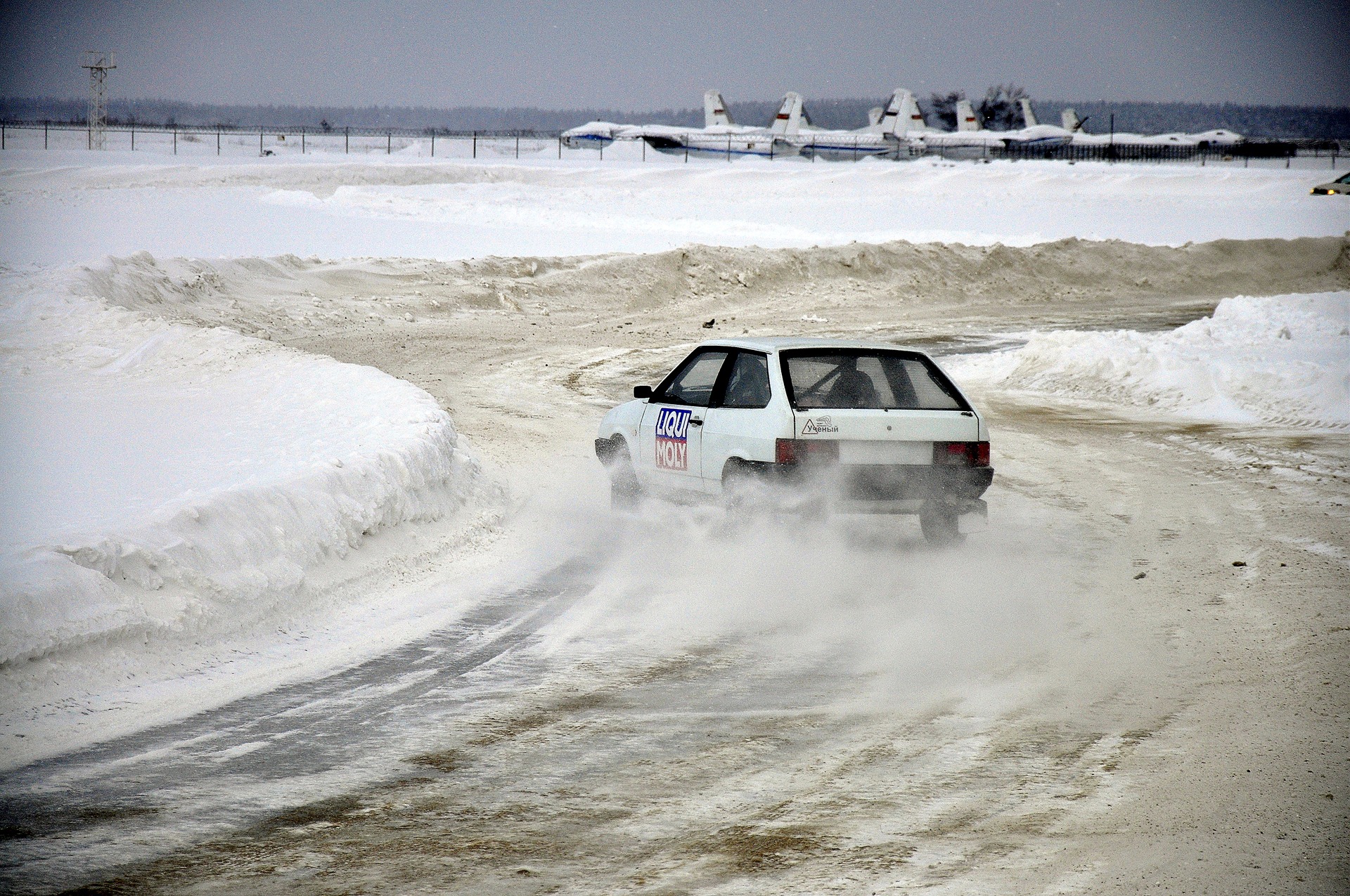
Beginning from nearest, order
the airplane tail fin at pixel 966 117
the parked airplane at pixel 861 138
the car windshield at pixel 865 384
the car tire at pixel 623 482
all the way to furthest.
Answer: the car windshield at pixel 865 384 → the car tire at pixel 623 482 → the parked airplane at pixel 861 138 → the airplane tail fin at pixel 966 117

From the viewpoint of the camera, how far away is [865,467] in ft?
27.7

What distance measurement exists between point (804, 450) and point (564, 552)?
6.23ft

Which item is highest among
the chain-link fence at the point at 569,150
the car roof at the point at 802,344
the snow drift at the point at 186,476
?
the chain-link fence at the point at 569,150

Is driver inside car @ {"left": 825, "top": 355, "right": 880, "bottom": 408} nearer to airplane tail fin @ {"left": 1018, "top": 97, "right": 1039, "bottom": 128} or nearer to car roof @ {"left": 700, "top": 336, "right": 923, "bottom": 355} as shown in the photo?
car roof @ {"left": 700, "top": 336, "right": 923, "bottom": 355}

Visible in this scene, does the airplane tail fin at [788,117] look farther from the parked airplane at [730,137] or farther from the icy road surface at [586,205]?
the icy road surface at [586,205]

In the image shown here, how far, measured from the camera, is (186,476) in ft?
30.2

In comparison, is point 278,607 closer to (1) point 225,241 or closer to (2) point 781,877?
(2) point 781,877

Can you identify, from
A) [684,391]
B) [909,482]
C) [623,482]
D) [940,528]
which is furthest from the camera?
[623,482]

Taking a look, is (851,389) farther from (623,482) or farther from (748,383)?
(623,482)

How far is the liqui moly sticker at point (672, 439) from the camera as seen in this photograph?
937cm

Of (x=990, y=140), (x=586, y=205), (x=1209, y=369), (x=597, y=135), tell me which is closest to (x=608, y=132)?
(x=597, y=135)

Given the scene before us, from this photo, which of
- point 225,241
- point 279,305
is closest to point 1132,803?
point 279,305

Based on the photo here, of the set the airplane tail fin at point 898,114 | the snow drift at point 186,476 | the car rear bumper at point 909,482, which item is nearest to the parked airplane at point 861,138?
the airplane tail fin at point 898,114

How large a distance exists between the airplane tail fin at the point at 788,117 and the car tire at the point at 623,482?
8861 centimetres
